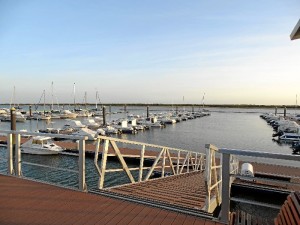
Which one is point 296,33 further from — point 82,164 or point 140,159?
point 140,159

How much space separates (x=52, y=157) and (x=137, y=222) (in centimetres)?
2288

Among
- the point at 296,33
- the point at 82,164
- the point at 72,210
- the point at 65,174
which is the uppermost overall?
the point at 296,33

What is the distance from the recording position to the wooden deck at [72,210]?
12.8 ft

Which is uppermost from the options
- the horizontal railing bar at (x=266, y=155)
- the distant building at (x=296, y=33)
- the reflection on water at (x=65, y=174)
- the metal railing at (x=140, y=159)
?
the distant building at (x=296, y=33)

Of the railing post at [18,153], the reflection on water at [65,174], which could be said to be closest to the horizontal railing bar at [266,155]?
the railing post at [18,153]

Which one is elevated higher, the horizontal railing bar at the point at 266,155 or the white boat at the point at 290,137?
the horizontal railing bar at the point at 266,155

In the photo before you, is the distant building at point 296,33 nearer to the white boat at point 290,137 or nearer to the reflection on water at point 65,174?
the reflection on water at point 65,174

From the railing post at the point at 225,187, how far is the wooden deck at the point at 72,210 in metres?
0.20

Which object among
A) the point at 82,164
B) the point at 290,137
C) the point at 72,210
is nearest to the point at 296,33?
the point at 72,210

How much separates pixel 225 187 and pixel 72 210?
2419 millimetres

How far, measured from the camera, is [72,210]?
14.0 ft

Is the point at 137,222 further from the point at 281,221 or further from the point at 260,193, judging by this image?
the point at 260,193

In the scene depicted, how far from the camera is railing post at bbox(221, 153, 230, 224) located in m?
3.73

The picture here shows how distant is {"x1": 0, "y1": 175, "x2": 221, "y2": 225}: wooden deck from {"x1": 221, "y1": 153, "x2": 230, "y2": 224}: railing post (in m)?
0.20
